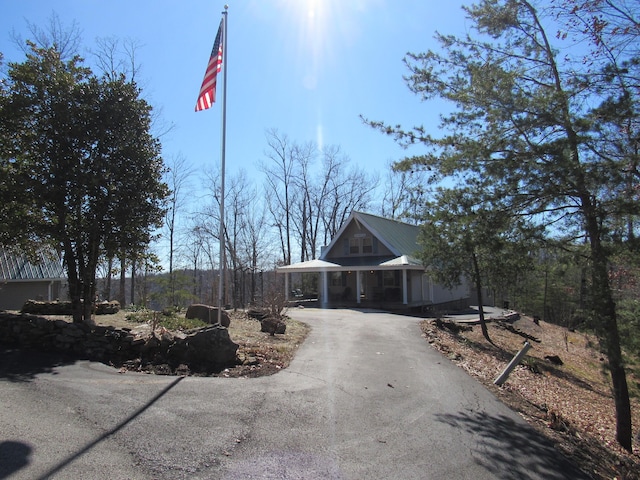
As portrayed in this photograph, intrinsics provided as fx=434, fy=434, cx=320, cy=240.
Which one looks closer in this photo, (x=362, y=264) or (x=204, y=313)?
(x=204, y=313)

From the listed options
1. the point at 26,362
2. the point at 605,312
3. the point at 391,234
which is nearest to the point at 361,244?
the point at 391,234

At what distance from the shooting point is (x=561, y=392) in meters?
10.1

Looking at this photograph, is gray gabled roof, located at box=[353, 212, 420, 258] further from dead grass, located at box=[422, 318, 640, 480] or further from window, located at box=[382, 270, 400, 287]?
dead grass, located at box=[422, 318, 640, 480]

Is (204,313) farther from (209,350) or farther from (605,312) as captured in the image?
(605,312)

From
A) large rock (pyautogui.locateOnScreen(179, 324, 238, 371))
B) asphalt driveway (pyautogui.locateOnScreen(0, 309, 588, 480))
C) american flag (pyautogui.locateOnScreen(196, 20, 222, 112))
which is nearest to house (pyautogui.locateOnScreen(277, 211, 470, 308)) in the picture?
american flag (pyautogui.locateOnScreen(196, 20, 222, 112))

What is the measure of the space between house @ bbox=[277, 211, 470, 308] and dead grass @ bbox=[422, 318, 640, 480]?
7.59 m

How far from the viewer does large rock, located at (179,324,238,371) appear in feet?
25.3

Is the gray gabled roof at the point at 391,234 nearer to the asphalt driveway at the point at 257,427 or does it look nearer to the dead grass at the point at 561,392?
the dead grass at the point at 561,392

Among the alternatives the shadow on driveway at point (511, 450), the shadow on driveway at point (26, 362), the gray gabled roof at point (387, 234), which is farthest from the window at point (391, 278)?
the shadow on driveway at point (26, 362)

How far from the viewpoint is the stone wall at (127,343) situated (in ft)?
25.3

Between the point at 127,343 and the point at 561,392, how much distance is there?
960 cm

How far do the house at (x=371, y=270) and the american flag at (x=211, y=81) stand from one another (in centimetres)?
1529

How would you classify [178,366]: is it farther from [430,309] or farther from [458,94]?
[430,309]

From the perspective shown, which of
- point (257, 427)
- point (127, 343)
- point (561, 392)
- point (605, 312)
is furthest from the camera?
point (561, 392)
